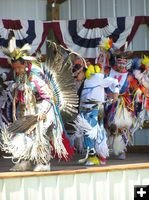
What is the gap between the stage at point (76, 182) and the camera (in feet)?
21.8

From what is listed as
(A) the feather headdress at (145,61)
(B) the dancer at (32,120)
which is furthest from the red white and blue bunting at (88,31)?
(B) the dancer at (32,120)

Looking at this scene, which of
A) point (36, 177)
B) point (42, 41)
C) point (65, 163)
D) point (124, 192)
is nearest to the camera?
point (36, 177)

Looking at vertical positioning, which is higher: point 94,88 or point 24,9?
point 24,9

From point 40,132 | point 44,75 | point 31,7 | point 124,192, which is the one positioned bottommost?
point 124,192

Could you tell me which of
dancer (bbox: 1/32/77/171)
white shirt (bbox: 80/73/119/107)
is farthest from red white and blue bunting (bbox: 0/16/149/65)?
dancer (bbox: 1/32/77/171)

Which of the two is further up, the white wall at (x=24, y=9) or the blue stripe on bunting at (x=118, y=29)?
the white wall at (x=24, y=9)

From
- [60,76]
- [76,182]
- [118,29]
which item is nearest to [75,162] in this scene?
[76,182]

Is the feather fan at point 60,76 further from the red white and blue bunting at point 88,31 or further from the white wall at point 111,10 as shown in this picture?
the white wall at point 111,10

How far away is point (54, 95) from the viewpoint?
7180 millimetres

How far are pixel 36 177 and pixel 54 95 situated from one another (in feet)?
2.99

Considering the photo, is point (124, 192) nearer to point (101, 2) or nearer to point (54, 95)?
point (54, 95)

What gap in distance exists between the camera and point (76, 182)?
22.7ft

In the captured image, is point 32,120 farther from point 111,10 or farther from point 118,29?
point 111,10

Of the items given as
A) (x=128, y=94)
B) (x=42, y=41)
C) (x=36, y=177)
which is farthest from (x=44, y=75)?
(x=42, y=41)
